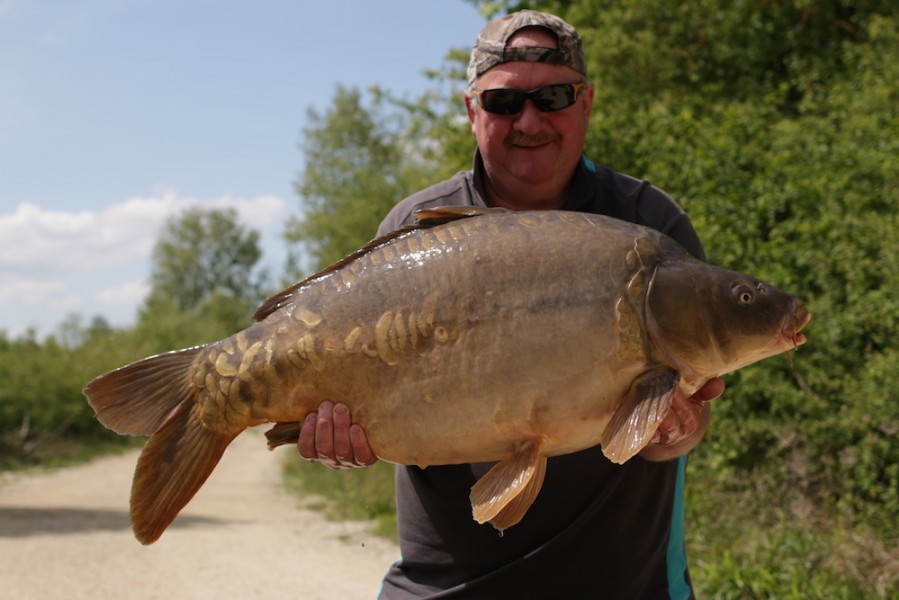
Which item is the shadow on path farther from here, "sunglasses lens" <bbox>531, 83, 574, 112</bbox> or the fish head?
the fish head

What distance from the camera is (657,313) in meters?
2.20

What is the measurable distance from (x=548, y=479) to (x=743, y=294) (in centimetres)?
76

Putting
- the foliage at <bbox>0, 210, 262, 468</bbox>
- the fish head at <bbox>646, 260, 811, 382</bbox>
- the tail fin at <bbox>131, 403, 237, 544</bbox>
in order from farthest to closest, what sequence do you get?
1. the foliage at <bbox>0, 210, 262, 468</bbox>
2. the tail fin at <bbox>131, 403, 237, 544</bbox>
3. the fish head at <bbox>646, 260, 811, 382</bbox>

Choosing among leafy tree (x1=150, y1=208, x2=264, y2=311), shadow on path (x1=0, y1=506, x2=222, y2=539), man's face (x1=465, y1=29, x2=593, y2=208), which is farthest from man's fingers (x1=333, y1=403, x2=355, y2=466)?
leafy tree (x1=150, y1=208, x2=264, y2=311)

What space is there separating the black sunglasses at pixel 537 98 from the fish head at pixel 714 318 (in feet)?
2.20

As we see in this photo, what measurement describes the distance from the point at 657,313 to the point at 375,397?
27.3 inches

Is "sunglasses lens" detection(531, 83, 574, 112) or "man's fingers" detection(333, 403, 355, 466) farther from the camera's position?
"sunglasses lens" detection(531, 83, 574, 112)

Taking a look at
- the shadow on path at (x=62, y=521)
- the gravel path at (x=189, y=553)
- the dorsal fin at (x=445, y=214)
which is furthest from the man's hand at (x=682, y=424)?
the shadow on path at (x=62, y=521)

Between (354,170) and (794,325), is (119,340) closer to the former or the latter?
(354,170)

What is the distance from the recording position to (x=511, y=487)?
2156 millimetres

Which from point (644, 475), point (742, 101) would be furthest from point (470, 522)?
point (742, 101)

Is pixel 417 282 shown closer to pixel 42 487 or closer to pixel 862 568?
pixel 862 568

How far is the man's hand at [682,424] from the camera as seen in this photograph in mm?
2295

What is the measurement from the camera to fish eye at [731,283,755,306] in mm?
2271
